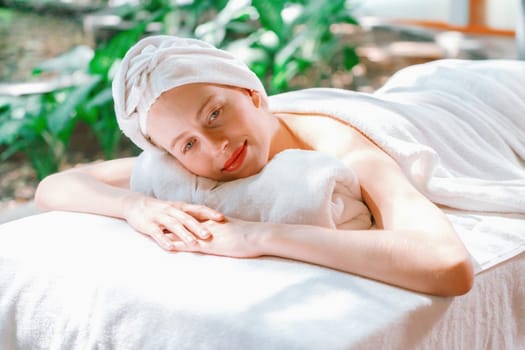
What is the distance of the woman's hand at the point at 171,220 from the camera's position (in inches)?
53.6

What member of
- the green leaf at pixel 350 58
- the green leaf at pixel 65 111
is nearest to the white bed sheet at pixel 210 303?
the green leaf at pixel 65 111

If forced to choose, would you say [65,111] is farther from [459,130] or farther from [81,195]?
[459,130]

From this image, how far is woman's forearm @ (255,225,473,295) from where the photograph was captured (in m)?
1.15

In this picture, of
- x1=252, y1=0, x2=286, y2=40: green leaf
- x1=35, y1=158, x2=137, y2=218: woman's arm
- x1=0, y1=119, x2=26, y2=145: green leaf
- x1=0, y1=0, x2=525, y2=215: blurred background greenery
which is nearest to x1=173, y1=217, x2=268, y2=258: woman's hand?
x1=35, y1=158, x2=137, y2=218: woman's arm

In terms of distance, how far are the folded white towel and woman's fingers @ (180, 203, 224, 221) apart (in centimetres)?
6

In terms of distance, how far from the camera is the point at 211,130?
143 cm

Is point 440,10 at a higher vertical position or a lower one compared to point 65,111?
lower

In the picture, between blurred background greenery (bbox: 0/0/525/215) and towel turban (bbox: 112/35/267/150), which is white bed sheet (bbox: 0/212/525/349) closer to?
towel turban (bbox: 112/35/267/150)

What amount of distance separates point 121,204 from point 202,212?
216 mm

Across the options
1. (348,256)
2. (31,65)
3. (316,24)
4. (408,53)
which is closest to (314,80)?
(316,24)

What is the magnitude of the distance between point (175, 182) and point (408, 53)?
4068 millimetres

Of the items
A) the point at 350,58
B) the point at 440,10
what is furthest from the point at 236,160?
the point at 440,10

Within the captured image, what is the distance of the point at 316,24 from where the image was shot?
3.84 meters

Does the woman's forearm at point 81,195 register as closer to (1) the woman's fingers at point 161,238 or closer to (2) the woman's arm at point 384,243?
(1) the woman's fingers at point 161,238
